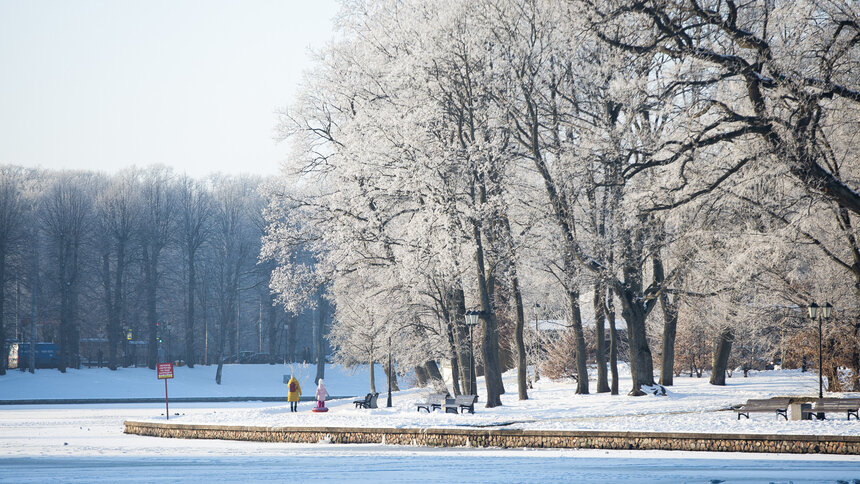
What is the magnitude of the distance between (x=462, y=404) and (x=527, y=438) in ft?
22.4

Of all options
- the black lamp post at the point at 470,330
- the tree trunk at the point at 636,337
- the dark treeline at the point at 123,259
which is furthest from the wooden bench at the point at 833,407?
the dark treeline at the point at 123,259

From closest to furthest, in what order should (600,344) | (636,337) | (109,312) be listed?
(636,337), (600,344), (109,312)

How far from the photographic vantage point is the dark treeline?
6228 cm

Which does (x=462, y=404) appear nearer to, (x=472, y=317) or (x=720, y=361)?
(x=472, y=317)

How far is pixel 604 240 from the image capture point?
26641mm

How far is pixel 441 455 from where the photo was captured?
17.9 meters

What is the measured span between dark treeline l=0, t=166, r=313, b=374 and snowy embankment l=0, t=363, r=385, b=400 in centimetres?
191

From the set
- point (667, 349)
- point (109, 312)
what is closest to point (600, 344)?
point (667, 349)

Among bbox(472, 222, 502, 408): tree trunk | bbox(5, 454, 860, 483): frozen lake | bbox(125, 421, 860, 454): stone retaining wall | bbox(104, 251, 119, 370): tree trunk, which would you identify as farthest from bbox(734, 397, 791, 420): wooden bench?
bbox(104, 251, 119, 370): tree trunk

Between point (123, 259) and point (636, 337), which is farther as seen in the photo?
point (123, 259)

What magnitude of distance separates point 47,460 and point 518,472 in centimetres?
1015

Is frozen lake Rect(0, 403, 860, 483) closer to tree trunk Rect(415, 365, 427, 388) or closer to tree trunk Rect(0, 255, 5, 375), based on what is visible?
tree trunk Rect(415, 365, 427, 388)

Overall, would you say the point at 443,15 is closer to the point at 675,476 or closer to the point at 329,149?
the point at 329,149

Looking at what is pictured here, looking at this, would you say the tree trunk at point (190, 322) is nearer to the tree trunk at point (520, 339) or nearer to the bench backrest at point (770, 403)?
the tree trunk at point (520, 339)
